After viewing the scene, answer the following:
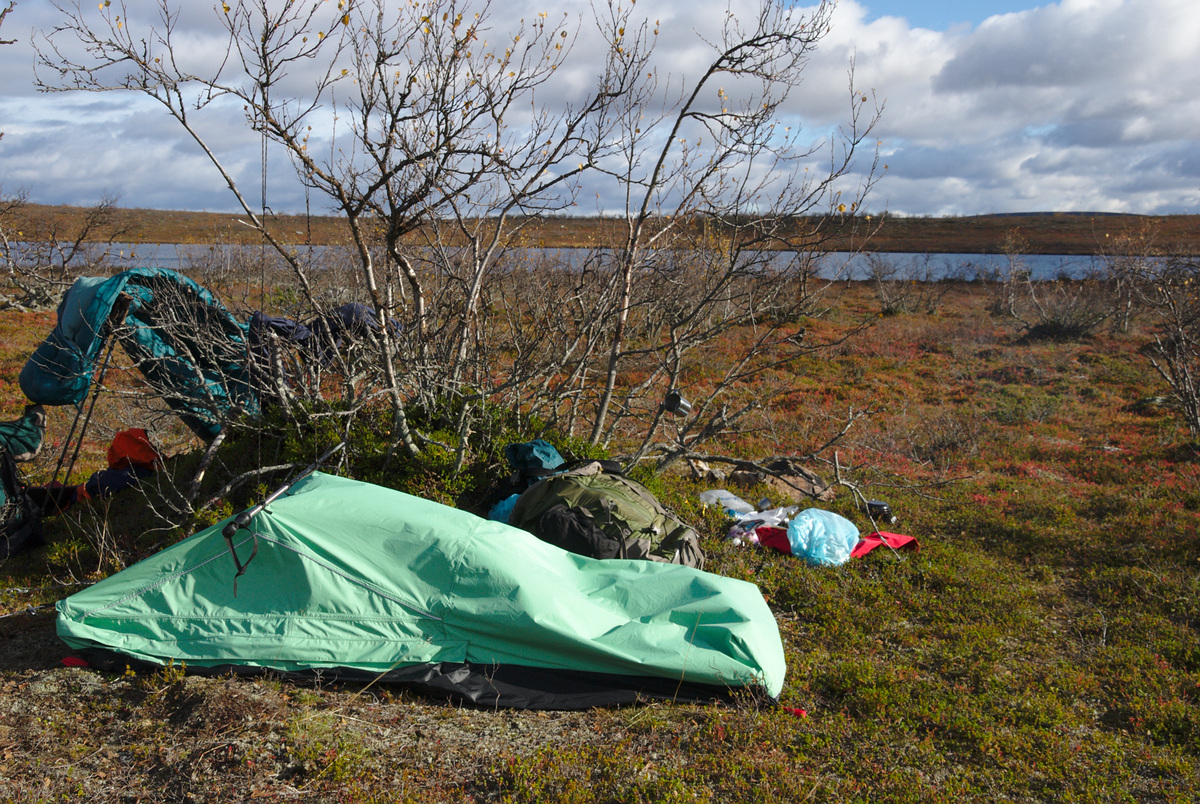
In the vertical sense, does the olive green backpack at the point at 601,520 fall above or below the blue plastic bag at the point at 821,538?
above

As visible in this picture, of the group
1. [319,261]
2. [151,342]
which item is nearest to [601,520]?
[151,342]

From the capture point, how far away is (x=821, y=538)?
19.4ft

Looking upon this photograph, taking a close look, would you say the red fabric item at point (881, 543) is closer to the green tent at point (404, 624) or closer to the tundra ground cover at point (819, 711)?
the tundra ground cover at point (819, 711)

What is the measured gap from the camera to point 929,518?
7641 mm

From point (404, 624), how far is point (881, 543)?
409 centimetres

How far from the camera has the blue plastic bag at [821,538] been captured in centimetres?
582

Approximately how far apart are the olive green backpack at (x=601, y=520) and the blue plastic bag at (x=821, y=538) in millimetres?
1140

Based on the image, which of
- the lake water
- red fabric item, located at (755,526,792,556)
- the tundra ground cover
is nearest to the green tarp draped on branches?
the tundra ground cover

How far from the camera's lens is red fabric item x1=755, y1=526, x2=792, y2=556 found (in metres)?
6.00

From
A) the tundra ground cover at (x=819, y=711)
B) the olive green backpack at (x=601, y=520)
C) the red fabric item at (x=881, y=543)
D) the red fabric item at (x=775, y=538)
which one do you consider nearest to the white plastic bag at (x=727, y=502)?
the tundra ground cover at (x=819, y=711)

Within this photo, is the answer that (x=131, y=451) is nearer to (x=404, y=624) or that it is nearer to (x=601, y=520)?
(x=404, y=624)

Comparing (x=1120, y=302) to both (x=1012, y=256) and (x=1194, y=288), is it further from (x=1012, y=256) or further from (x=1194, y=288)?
(x=1194, y=288)

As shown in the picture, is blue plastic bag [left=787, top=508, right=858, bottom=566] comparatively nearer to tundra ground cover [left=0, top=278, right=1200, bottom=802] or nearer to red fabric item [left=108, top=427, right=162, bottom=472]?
tundra ground cover [left=0, top=278, right=1200, bottom=802]

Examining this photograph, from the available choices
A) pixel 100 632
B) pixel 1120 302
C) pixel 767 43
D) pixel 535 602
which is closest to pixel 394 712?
pixel 535 602
